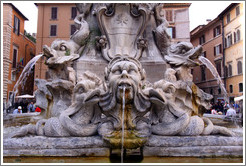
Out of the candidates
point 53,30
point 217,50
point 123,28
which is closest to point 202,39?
point 217,50

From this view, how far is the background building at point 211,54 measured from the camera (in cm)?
A: 3072

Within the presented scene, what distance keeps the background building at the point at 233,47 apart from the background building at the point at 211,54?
1.09 metres

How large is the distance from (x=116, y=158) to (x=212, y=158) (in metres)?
1.15

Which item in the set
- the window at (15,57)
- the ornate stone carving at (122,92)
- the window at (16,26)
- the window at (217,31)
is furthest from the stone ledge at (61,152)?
the window at (217,31)

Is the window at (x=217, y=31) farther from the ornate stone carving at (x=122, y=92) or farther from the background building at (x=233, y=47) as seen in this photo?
the ornate stone carving at (x=122, y=92)

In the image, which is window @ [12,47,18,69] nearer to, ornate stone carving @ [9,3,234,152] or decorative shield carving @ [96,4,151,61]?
ornate stone carving @ [9,3,234,152]

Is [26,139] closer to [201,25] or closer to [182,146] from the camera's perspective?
[182,146]

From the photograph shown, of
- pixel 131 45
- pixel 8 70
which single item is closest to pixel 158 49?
pixel 131 45

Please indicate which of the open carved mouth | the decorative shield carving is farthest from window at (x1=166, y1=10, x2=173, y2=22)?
the open carved mouth

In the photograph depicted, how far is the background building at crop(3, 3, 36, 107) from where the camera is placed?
1104 inches

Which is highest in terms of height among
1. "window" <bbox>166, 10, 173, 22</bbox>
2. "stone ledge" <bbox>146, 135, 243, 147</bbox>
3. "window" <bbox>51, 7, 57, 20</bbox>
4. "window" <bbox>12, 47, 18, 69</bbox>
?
"window" <bbox>51, 7, 57, 20</bbox>

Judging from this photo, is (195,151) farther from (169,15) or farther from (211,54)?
(211,54)

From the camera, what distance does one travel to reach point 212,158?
2.89 m

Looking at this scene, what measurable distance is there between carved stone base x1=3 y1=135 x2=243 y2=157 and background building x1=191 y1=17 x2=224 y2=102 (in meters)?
27.4
